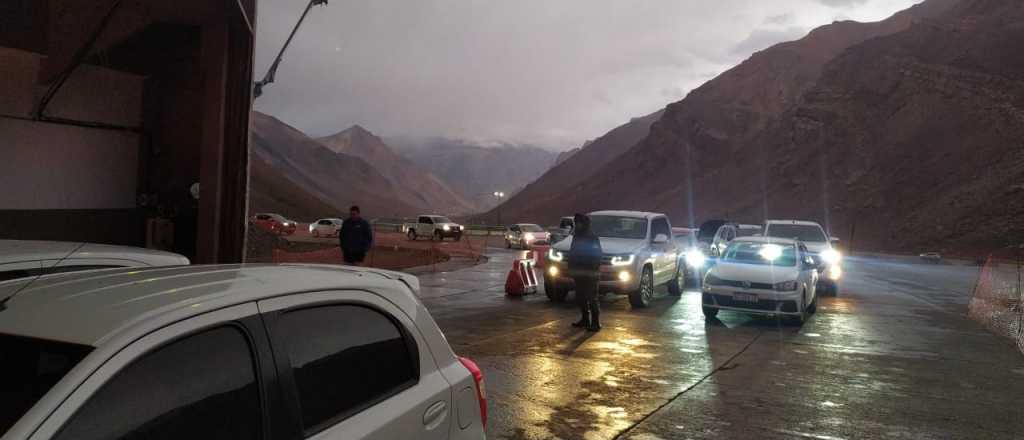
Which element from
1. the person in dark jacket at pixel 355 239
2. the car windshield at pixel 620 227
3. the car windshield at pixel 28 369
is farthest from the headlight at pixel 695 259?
the car windshield at pixel 28 369

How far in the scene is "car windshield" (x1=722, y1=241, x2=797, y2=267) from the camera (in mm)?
13211

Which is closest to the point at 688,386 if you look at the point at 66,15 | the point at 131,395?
the point at 131,395

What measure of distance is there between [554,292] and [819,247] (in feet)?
24.5

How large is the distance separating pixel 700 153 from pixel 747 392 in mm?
102171

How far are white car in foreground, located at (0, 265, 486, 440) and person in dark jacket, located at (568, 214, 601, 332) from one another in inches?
324

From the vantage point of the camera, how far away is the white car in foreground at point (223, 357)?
1.85 m

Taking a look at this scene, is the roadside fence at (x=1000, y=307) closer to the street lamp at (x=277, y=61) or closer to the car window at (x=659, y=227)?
the car window at (x=659, y=227)

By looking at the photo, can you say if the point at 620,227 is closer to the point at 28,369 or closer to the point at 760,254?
the point at 760,254

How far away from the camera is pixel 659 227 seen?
51.9 feet

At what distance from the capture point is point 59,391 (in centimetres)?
174

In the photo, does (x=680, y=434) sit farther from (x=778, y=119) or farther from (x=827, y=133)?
(x=778, y=119)

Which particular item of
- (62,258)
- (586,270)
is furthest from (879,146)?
(62,258)

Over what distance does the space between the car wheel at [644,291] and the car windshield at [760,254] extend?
1.59 meters

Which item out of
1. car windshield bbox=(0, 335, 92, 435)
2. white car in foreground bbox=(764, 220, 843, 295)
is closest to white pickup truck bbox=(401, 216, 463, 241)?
white car in foreground bbox=(764, 220, 843, 295)
